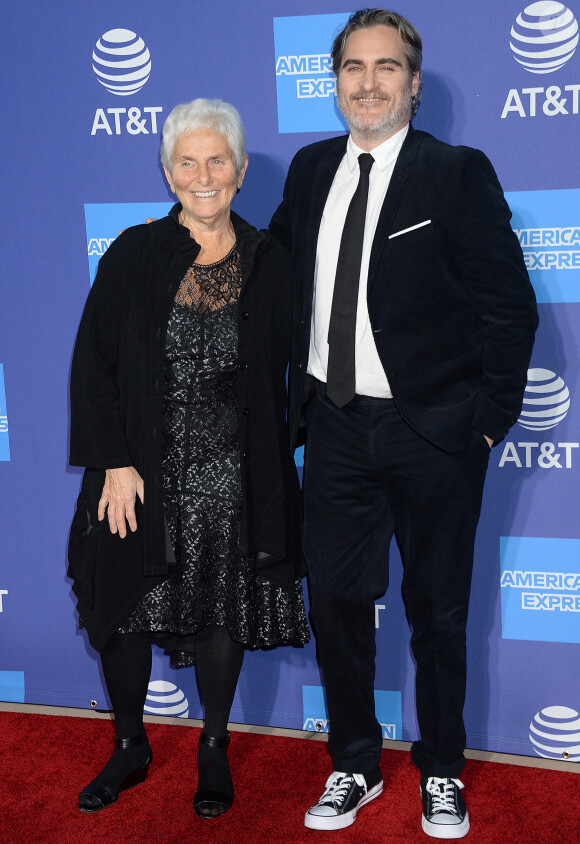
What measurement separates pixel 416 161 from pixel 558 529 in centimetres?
117

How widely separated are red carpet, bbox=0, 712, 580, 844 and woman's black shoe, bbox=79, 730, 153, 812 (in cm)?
3

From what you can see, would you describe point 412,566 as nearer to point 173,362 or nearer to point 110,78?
point 173,362

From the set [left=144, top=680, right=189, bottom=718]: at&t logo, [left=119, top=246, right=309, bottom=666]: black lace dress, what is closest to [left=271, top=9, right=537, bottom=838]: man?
[left=119, top=246, right=309, bottom=666]: black lace dress

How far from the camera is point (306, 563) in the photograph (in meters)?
2.63

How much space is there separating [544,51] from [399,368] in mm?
997

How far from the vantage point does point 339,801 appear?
8.33ft

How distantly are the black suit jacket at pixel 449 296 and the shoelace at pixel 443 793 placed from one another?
93 centimetres

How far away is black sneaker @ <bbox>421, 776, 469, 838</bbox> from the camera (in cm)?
246

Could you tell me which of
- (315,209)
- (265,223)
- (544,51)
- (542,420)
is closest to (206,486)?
Result: (315,209)

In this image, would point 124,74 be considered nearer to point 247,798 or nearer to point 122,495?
point 122,495

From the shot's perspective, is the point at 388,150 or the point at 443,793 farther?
the point at 443,793

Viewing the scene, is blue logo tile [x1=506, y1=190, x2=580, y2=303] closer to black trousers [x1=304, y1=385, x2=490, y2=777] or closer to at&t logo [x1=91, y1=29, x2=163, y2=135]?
black trousers [x1=304, y1=385, x2=490, y2=777]

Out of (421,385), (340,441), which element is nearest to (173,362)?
(340,441)

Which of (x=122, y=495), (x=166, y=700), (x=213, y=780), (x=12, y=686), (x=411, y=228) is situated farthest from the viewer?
(x=12, y=686)
